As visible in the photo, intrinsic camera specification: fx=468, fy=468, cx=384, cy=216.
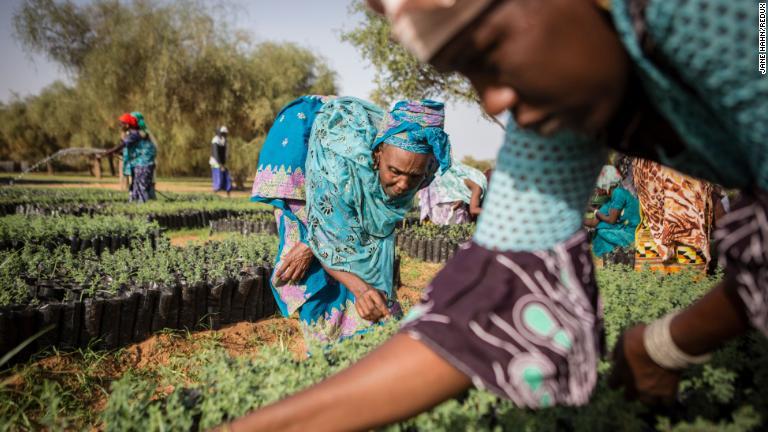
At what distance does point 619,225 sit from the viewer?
7.18 metres

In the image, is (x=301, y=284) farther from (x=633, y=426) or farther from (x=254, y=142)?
(x=254, y=142)

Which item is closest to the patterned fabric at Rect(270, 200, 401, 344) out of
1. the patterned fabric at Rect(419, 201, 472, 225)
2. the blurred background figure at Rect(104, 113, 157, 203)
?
the patterned fabric at Rect(419, 201, 472, 225)

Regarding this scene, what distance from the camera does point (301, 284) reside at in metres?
2.85

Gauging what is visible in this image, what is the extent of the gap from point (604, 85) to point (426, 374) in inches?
26.0

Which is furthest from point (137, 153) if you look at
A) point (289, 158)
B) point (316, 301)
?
point (316, 301)

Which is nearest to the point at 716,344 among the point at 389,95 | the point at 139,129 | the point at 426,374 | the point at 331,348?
the point at 426,374

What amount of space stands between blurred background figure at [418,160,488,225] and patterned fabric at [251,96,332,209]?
7306 mm

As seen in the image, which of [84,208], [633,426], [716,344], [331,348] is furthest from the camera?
[84,208]

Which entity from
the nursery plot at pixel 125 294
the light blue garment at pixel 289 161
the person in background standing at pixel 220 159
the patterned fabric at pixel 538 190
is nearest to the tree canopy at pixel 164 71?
the person in background standing at pixel 220 159

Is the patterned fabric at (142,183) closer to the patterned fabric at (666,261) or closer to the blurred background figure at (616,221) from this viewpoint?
the blurred background figure at (616,221)

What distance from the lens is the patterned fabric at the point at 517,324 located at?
3.19 ft

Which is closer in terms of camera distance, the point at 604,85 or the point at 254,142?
the point at 604,85

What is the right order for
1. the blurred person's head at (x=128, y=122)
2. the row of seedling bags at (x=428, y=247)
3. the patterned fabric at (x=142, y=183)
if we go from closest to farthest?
the row of seedling bags at (x=428, y=247), the blurred person's head at (x=128, y=122), the patterned fabric at (x=142, y=183)

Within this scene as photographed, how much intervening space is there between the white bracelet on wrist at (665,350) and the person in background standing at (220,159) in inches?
660
